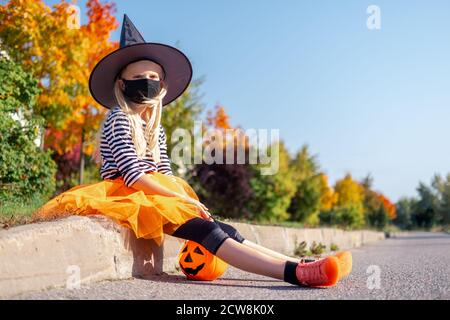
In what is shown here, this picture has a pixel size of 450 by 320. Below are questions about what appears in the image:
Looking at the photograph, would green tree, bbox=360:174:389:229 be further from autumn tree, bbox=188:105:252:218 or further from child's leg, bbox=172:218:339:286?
child's leg, bbox=172:218:339:286

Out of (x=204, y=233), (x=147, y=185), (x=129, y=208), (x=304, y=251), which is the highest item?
(x=147, y=185)

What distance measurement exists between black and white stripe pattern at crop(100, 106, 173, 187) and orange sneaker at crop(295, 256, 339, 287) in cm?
141

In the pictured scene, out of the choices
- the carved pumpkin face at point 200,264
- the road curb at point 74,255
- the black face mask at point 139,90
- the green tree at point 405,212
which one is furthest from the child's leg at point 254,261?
the green tree at point 405,212

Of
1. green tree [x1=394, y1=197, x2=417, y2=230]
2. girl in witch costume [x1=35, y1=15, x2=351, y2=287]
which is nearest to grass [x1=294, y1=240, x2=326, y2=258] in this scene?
girl in witch costume [x1=35, y1=15, x2=351, y2=287]

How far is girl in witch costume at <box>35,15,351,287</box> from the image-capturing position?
137 inches

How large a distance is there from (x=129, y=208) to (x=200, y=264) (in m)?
0.72

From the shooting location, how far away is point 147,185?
383 cm

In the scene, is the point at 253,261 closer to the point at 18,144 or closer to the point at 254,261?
the point at 254,261

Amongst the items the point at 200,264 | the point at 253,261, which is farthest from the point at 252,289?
the point at 200,264

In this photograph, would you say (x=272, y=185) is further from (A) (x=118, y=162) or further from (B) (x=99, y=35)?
(A) (x=118, y=162)

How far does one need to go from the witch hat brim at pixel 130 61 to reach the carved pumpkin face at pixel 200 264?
1.63 m
